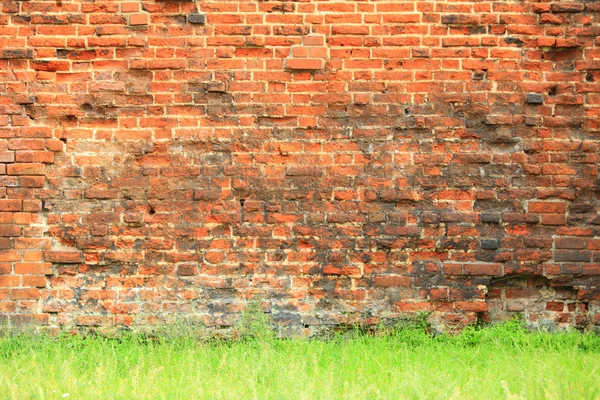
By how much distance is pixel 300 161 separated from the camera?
458 centimetres

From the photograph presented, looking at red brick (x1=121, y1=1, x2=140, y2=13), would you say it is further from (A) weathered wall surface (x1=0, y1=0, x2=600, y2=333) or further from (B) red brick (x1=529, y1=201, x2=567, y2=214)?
(B) red brick (x1=529, y1=201, x2=567, y2=214)

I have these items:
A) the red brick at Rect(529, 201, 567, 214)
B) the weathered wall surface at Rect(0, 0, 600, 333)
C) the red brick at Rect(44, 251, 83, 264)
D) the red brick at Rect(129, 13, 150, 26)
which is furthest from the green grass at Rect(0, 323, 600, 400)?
the red brick at Rect(129, 13, 150, 26)

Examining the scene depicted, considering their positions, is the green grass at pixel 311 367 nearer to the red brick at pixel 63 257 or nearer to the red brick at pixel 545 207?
the red brick at pixel 63 257

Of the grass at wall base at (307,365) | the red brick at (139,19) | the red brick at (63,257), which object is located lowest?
the grass at wall base at (307,365)

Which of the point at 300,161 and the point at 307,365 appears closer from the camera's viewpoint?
the point at 307,365

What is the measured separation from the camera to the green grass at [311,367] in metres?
3.37

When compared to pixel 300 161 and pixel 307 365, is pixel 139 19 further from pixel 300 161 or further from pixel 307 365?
pixel 307 365

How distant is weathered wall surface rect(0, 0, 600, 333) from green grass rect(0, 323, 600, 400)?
0.21 m

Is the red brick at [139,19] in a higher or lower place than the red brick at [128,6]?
lower

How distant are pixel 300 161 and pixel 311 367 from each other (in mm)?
1487

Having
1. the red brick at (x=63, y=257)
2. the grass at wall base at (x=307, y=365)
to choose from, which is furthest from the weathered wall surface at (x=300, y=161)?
the grass at wall base at (x=307, y=365)

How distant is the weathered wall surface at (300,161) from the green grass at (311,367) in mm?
214

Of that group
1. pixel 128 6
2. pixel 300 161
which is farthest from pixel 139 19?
pixel 300 161

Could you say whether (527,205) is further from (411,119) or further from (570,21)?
(570,21)
